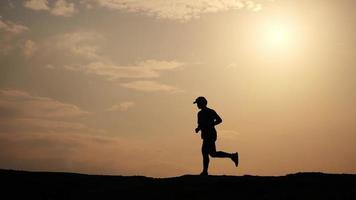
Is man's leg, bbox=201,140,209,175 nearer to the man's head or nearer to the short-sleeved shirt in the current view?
the short-sleeved shirt

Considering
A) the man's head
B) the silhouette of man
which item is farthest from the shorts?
the man's head

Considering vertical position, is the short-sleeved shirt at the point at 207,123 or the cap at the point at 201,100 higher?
the cap at the point at 201,100

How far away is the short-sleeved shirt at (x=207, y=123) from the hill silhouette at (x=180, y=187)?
5.04 feet

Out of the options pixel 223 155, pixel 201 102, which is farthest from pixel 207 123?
pixel 223 155

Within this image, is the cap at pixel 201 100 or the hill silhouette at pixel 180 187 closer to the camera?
the hill silhouette at pixel 180 187

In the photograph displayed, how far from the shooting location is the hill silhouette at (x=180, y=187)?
11438 mm

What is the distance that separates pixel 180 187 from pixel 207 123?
2.70 meters

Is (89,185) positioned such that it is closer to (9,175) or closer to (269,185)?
(9,175)

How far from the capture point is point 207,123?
1441 centimetres

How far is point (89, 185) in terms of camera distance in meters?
13.3

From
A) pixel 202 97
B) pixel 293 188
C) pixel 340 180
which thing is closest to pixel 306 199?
pixel 293 188

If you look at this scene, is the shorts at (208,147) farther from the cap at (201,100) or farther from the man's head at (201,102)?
the cap at (201,100)

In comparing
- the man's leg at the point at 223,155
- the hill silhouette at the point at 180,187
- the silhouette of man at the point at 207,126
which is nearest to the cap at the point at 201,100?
the silhouette of man at the point at 207,126

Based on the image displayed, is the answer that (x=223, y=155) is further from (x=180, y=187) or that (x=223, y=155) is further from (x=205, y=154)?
(x=180, y=187)
